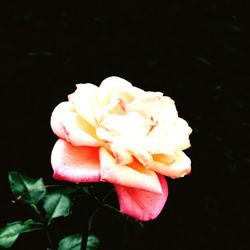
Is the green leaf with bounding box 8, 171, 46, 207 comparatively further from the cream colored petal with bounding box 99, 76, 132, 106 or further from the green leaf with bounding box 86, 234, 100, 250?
the cream colored petal with bounding box 99, 76, 132, 106

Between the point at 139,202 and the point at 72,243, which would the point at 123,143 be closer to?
the point at 139,202

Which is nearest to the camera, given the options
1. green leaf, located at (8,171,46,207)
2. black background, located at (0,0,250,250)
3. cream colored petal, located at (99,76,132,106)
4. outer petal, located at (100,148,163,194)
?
outer petal, located at (100,148,163,194)

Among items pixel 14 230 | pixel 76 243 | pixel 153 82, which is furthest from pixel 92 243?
pixel 153 82

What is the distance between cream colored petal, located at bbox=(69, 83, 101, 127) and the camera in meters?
0.64

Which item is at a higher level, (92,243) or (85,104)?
(85,104)

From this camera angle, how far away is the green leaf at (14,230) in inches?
30.8

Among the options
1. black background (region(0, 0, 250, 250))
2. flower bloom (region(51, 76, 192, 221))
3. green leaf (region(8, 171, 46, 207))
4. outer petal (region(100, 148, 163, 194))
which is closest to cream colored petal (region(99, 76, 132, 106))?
flower bloom (region(51, 76, 192, 221))

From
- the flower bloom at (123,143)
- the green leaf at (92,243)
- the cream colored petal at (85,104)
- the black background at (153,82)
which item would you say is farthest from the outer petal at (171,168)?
the black background at (153,82)

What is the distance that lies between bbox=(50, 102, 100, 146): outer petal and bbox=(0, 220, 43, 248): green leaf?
0.87ft

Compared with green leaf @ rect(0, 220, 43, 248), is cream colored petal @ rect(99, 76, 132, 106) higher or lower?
higher

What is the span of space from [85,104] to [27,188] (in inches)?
10.6

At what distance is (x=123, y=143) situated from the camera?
0.60m

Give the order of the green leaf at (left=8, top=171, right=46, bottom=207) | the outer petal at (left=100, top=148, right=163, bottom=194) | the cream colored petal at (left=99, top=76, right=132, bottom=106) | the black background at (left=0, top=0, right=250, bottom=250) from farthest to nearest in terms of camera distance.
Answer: the black background at (left=0, top=0, right=250, bottom=250) < the green leaf at (left=8, top=171, right=46, bottom=207) < the cream colored petal at (left=99, top=76, right=132, bottom=106) < the outer petal at (left=100, top=148, right=163, bottom=194)

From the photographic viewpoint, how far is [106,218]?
3.66 ft
